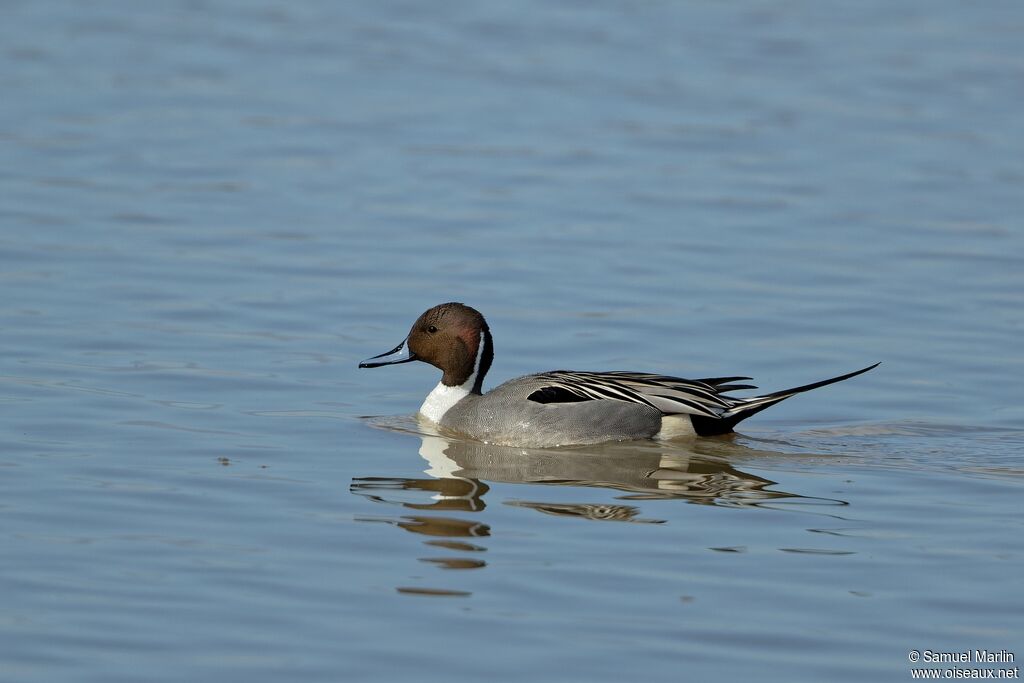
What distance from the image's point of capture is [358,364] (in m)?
9.71

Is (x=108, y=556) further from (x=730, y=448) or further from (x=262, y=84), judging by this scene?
(x=262, y=84)

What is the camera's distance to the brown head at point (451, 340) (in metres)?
9.27

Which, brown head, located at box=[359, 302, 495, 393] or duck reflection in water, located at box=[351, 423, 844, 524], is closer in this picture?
duck reflection in water, located at box=[351, 423, 844, 524]

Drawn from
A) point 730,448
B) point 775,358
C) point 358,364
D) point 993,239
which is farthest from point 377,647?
point 993,239

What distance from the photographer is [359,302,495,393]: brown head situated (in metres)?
9.27

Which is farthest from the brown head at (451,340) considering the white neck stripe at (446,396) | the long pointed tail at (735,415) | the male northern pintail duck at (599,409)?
the long pointed tail at (735,415)

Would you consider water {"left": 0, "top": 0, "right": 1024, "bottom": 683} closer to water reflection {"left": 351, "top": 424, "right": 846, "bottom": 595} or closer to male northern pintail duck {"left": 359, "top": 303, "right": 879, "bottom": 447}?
water reflection {"left": 351, "top": 424, "right": 846, "bottom": 595}

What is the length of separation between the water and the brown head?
33 centimetres

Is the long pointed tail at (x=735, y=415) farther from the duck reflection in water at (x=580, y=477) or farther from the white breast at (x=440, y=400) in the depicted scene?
the white breast at (x=440, y=400)

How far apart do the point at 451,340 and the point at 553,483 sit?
1.66 metres

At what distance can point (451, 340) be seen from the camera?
929 cm

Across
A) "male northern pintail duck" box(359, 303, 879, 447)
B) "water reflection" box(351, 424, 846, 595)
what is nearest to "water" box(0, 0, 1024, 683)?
"water reflection" box(351, 424, 846, 595)

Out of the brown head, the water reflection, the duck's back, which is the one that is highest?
the brown head

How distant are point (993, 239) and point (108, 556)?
A: 324 inches
